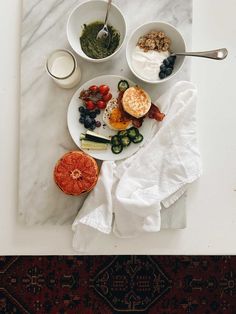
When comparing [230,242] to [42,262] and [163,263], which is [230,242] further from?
[42,262]

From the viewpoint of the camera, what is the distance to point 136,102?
1017mm

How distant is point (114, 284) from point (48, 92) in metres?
0.80

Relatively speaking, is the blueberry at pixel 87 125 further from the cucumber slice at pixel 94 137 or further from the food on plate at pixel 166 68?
the food on plate at pixel 166 68

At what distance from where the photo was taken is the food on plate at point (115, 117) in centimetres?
103

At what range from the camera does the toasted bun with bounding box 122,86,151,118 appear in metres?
1.01

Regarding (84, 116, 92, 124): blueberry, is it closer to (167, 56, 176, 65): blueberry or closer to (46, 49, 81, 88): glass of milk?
(46, 49, 81, 88): glass of milk

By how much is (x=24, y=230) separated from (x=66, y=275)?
1.85ft

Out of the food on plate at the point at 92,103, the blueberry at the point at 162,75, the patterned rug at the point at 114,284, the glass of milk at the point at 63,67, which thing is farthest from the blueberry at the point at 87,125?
the patterned rug at the point at 114,284

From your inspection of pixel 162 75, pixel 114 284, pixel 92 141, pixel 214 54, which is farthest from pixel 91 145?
pixel 114 284

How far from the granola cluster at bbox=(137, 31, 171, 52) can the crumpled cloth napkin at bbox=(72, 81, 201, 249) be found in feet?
0.31

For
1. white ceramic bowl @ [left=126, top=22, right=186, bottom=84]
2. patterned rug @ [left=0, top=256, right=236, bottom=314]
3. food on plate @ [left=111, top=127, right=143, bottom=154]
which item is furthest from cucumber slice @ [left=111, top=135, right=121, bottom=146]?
patterned rug @ [left=0, top=256, right=236, bottom=314]

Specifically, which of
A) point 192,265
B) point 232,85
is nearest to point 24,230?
point 232,85

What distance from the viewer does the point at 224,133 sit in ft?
3.51

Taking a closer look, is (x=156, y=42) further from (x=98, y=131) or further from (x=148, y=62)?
(x=98, y=131)
